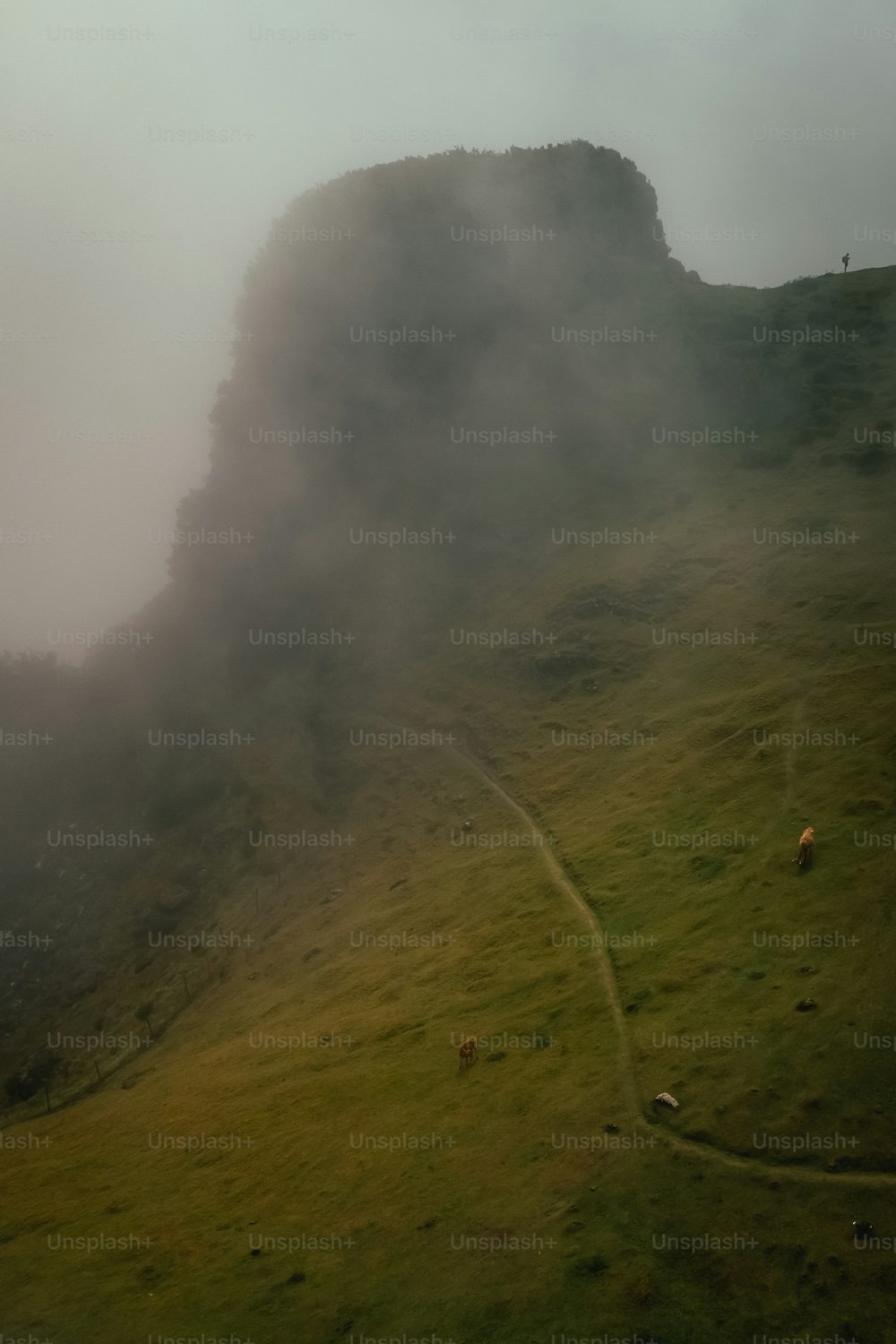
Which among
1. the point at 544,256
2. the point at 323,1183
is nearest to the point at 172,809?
the point at 323,1183

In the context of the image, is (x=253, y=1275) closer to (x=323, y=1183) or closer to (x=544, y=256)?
(x=323, y=1183)

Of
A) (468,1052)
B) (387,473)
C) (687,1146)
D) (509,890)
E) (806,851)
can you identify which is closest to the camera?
(687,1146)

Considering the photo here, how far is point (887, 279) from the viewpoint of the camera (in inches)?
4520

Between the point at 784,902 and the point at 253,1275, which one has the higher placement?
→ the point at 784,902

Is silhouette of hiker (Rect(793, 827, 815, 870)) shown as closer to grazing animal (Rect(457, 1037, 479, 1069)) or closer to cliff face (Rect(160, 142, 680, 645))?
grazing animal (Rect(457, 1037, 479, 1069))

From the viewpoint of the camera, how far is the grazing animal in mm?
35031

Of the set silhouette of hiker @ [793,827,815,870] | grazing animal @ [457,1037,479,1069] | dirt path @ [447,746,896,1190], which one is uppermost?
silhouette of hiker @ [793,827,815,870]

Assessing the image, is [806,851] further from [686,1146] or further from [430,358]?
[430,358]

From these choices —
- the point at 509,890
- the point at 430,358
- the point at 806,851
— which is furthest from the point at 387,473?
the point at 806,851

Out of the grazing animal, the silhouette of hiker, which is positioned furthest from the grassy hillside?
the silhouette of hiker

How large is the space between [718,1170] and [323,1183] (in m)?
13.0

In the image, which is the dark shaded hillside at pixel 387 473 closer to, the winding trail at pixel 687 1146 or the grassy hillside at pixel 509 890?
the grassy hillside at pixel 509 890

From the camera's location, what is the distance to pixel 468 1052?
3500 centimetres

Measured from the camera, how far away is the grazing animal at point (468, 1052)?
35031mm
